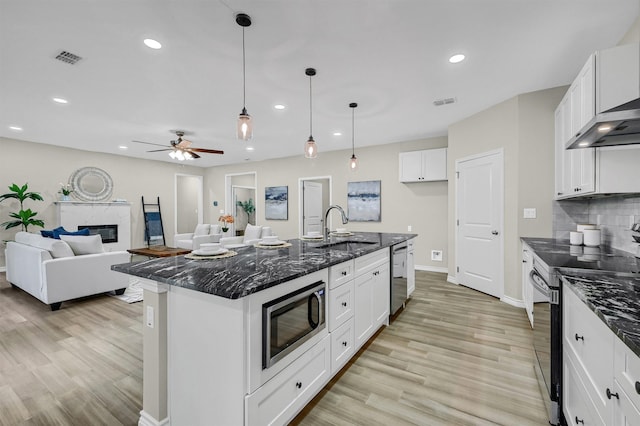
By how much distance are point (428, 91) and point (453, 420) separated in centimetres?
330

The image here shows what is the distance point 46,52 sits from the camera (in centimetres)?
255

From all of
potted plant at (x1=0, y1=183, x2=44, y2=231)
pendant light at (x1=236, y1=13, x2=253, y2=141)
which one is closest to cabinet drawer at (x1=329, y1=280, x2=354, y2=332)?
pendant light at (x1=236, y1=13, x2=253, y2=141)

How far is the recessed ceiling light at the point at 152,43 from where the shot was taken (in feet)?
7.79

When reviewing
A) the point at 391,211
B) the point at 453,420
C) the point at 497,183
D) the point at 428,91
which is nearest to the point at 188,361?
the point at 453,420

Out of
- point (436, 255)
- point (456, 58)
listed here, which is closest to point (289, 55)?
point (456, 58)

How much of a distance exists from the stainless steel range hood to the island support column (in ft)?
8.25

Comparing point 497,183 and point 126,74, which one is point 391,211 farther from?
point 126,74

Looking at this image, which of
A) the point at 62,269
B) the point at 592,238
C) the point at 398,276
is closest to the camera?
the point at 592,238

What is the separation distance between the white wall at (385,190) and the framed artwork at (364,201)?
0.36 feet

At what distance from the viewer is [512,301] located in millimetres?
3621

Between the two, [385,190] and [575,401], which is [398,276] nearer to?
[575,401]

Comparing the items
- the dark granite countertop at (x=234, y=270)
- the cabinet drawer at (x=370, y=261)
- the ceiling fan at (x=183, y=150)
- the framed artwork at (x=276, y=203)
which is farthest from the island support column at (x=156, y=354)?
the framed artwork at (x=276, y=203)

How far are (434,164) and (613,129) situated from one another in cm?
383

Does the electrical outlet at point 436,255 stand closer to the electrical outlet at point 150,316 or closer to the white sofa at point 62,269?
the electrical outlet at point 150,316
